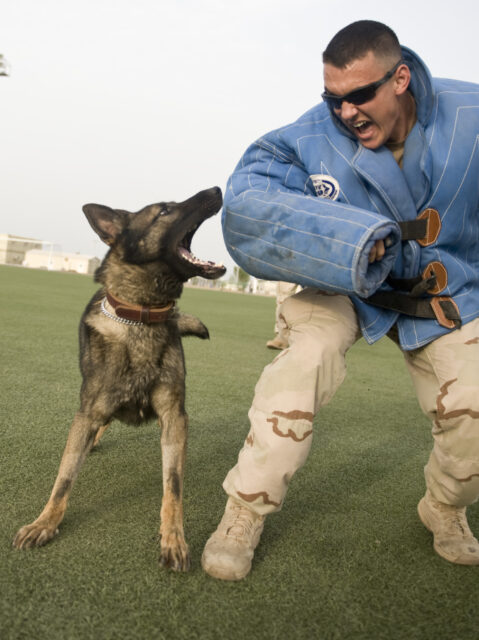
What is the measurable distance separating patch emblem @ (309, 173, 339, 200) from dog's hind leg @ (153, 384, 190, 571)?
1037mm

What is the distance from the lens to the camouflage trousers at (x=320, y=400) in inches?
85.5

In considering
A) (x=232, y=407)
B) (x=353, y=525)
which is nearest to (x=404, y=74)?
(x=353, y=525)

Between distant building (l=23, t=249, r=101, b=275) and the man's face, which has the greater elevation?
the man's face

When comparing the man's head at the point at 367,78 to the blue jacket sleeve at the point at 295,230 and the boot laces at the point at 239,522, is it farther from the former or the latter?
the boot laces at the point at 239,522

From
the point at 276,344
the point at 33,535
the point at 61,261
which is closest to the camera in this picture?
the point at 33,535

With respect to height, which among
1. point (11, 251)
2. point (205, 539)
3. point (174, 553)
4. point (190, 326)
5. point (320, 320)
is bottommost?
point (11, 251)

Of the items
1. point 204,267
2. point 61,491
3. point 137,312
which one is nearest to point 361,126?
point 204,267

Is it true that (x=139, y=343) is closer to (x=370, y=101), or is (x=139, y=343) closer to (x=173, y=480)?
(x=173, y=480)

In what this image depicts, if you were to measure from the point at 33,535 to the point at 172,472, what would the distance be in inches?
22.4

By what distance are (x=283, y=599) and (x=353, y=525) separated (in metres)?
0.77

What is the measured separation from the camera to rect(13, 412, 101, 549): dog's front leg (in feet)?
7.00

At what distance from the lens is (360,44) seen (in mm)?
2217

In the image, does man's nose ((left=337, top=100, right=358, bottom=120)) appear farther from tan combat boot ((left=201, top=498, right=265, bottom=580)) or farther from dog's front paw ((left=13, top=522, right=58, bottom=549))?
dog's front paw ((left=13, top=522, right=58, bottom=549))

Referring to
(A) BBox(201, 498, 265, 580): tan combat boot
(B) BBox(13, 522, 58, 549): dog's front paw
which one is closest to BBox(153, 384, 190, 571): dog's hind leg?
(A) BBox(201, 498, 265, 580): tan combat boot
